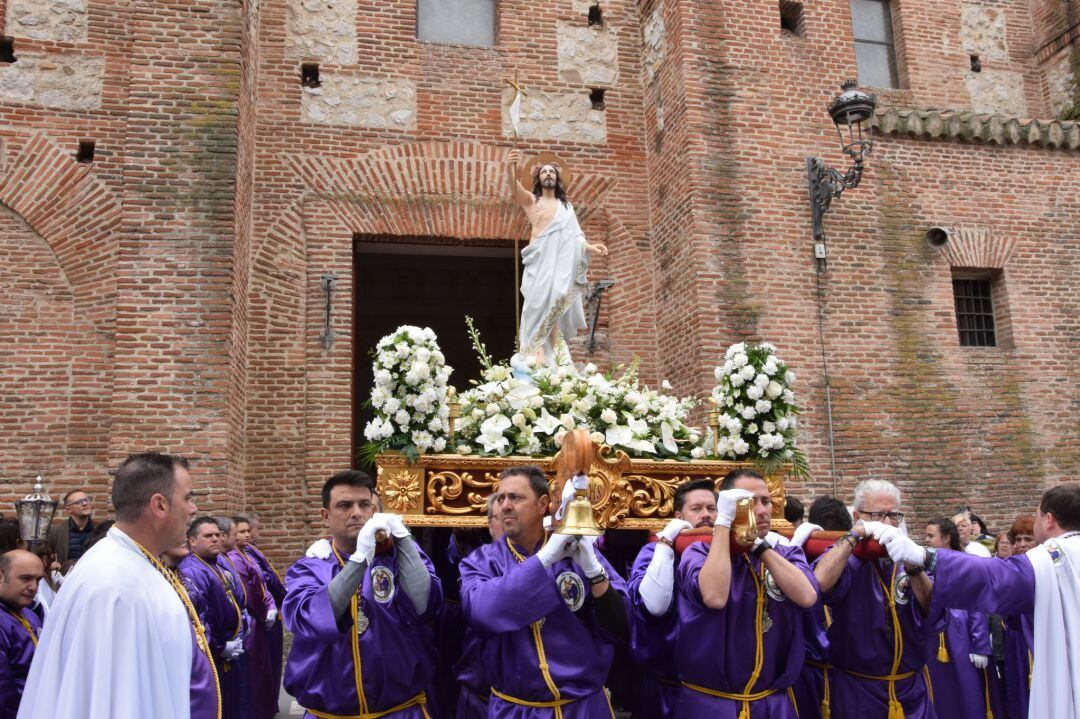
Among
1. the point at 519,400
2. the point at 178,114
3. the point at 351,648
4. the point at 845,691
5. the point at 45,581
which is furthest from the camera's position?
the point at 178,114

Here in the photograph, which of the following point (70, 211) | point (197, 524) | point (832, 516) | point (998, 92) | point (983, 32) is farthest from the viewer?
point (983, 32)

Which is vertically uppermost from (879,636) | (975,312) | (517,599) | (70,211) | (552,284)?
(70,211)

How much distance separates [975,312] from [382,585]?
11.1m

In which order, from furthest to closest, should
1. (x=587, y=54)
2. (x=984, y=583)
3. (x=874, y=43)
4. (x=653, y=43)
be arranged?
(x=874, y=43)
(x=587, y=54)
(x=653, y=43)
(x=984, y=583)

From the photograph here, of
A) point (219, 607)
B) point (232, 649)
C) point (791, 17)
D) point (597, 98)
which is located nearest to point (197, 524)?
point (219, 607)

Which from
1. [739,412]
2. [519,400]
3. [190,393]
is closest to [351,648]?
[519,400]

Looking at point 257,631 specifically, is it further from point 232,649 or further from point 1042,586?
point 1042,586

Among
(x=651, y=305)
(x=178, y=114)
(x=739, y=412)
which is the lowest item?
(x=739, y=412)

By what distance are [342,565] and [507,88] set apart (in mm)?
9440

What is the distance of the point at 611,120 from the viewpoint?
42.2 feet

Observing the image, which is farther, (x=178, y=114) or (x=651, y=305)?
(x=651, y=305)

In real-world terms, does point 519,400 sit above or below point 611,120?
below

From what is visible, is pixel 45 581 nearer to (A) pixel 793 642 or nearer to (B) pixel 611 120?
(A) pixel 793 642

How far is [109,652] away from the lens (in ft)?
9.80
